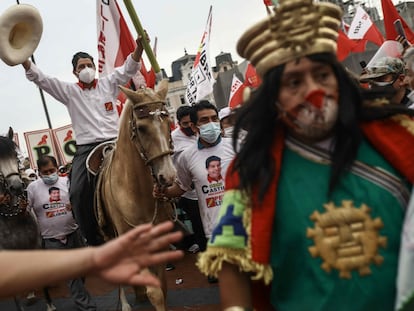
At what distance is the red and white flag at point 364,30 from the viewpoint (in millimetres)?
9578

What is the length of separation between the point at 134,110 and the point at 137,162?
1.63ft

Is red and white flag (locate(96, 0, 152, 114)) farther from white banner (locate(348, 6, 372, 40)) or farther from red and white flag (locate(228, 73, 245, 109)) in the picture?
white banner (locate(348, 6, 372, 40))

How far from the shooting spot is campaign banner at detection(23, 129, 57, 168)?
534 inches

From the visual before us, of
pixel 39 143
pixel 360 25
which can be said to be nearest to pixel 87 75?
pixel 360 25

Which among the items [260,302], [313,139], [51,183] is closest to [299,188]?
[313,139]

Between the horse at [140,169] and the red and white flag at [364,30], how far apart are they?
616 cm

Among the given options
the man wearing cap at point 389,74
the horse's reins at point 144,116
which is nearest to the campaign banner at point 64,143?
the horse's reins at point 144,116

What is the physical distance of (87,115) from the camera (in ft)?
18.9

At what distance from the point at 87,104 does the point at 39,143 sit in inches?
334

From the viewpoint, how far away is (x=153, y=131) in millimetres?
4199

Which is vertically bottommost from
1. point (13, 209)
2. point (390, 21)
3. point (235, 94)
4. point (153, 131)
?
point (13, 209)

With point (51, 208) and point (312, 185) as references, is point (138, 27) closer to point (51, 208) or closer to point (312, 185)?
point (51, 208)

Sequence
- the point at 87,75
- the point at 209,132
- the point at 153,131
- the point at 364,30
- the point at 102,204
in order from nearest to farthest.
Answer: the point at 153,131 → the point at 209,132 → the point at 102,204 → the point at 87,75 → the point at 364,30

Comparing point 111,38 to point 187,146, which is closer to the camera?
point 187,146
